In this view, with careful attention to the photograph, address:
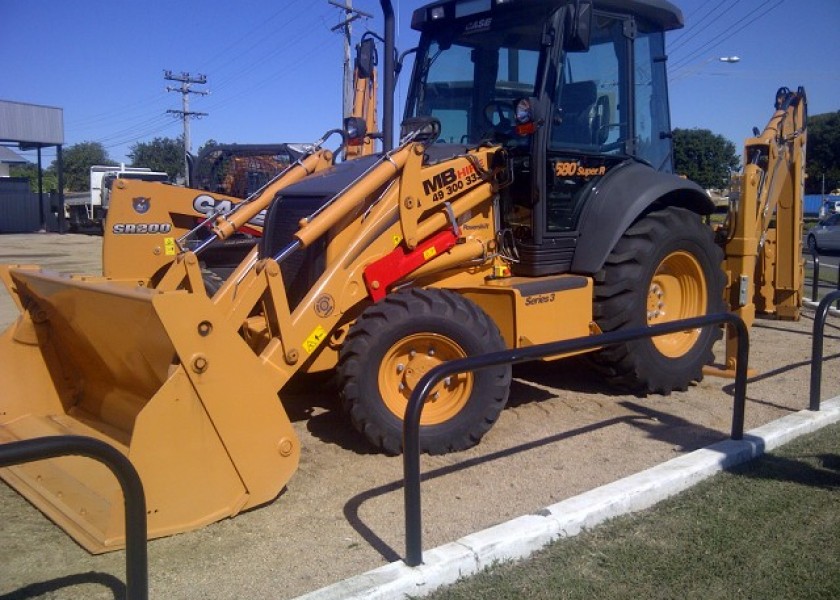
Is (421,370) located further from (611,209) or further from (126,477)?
(126,477)

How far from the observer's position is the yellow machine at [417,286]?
13.2ft

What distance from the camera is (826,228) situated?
2764cm

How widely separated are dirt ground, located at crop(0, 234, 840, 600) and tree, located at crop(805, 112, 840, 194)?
5400cm

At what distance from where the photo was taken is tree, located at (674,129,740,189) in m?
36.2

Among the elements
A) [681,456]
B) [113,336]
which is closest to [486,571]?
[681,456]

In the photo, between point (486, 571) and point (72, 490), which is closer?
point (486, 571)

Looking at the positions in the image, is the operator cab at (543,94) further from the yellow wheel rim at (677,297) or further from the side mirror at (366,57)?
the yellow wheel rim at (677,297)

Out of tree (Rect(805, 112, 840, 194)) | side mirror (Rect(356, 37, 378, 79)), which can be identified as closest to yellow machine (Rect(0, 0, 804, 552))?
side mirror (Rect(356, 37, 378, 79))

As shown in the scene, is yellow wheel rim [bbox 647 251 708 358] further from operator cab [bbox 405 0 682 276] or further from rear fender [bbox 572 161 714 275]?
operator cab [bbox 405 0 682 276]

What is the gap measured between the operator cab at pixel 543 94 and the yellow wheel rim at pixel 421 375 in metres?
1.27

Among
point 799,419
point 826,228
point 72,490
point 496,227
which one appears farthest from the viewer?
point 826,228

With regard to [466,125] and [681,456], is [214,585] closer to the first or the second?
[681,456]

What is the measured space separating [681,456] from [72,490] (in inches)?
138

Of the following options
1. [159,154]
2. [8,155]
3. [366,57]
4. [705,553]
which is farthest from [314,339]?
[159,154]
